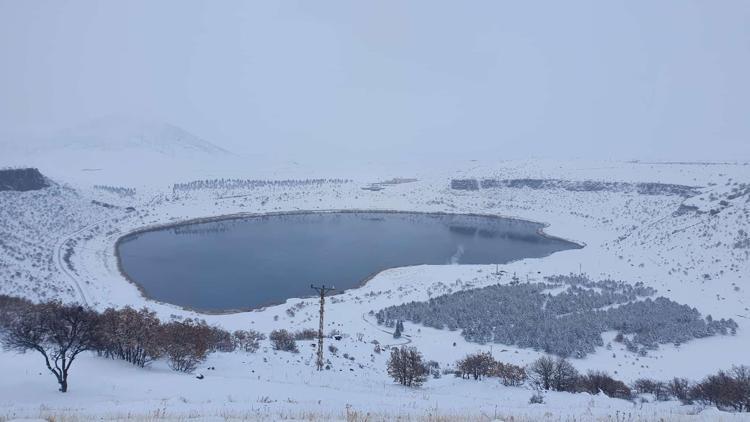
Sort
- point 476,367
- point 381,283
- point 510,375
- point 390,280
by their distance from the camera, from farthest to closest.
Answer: point 390,280 → point 381,283 → point 476,367 → point 510,375

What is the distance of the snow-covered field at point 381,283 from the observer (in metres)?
12.1

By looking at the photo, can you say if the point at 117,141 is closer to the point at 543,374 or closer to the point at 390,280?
the point at 390,280

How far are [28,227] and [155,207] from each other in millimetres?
25316

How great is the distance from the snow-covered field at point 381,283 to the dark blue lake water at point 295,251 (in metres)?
2.95

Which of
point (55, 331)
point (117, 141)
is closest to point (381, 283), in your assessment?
point (55, 331)

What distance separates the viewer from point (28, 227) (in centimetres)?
5166

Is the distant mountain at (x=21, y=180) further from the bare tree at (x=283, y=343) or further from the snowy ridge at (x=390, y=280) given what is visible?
the bare tree at (x=283, y=343)

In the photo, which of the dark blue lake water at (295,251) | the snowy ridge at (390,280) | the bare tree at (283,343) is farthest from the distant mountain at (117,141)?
the bare tree at (283,343)

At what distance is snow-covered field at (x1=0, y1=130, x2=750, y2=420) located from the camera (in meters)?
12.1

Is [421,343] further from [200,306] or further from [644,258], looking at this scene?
[644,258]

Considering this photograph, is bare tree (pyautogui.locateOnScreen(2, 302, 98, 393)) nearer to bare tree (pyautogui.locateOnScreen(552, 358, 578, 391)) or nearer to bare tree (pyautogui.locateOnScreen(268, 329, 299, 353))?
bare tree (pyautogui.locateOnScreen(268, 329, 299, 353))

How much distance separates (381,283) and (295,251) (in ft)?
53.4

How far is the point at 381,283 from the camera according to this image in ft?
138

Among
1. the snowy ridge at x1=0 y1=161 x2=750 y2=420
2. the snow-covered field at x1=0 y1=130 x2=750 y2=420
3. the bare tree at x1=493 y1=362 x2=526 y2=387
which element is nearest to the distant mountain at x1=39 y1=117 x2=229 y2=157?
the snow-covered field at x1=0 y1=130 x2=750 y2=420
